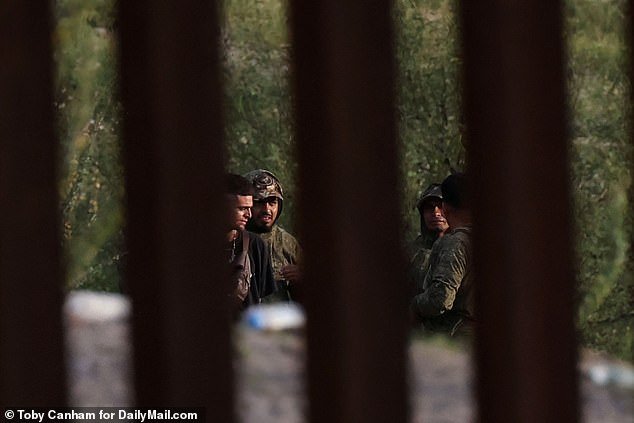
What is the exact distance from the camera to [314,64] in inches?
38.0

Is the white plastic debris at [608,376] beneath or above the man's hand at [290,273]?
beneath

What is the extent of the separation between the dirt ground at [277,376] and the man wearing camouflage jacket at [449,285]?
0.35 ft

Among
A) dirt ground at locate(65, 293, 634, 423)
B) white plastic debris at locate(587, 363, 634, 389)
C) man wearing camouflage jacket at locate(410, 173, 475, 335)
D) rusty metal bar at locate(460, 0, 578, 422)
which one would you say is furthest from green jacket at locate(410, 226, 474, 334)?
rusty metal bar at locate(460, 0, 578, 422)

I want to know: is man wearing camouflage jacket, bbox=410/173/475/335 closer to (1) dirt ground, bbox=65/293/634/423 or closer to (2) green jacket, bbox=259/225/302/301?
(1) dirt ground, bbox=65/293/634/423

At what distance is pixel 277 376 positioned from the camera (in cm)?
244

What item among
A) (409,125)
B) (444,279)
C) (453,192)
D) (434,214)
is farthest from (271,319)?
(409,125)

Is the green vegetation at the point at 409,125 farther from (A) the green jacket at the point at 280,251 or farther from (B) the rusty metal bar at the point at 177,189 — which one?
(B) the rusty metal bar at the point at 177,189

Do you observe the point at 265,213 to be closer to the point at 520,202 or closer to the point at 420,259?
the point at 420,259

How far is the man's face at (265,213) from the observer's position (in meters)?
3.52

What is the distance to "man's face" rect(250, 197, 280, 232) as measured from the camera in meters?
3.52

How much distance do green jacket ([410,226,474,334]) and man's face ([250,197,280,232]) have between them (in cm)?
57

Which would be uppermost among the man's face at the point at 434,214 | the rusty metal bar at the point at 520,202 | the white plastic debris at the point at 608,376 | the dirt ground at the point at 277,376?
the rusty metal bar at the point at 520,202

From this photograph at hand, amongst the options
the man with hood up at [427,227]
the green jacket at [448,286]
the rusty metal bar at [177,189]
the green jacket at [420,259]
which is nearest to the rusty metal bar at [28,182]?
the rusty metal bar at [177,189]

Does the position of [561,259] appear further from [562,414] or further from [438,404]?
[438,404]
